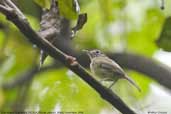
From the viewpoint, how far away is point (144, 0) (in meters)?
0.75

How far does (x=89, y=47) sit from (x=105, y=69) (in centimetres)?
10

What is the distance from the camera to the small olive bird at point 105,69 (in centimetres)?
58

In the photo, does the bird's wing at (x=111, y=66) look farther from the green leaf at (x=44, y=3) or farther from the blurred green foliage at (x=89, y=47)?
the green leaf at (x=44, y=3)

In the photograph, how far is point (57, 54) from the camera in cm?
42

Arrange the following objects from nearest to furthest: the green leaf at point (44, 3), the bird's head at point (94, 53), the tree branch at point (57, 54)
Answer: the tree branch at point (57, 54)
the green leaf at point (44, 3)
the bird's head at point (94, 53)

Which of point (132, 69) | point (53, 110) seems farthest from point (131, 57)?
point (53, 110)

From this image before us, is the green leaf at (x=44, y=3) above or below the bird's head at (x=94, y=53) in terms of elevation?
above

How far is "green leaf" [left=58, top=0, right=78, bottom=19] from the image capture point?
458 millimetres

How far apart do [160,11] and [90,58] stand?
169mm

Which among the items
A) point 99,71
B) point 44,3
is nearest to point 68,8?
point 44,3

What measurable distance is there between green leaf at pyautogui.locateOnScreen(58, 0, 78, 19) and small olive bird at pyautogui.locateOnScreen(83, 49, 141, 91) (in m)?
0.13

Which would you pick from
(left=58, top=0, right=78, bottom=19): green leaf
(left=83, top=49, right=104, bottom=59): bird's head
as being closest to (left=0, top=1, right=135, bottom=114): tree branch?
(left=58, top=0, right=78, bottom=19): green leaf

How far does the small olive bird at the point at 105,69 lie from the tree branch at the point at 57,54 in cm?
10

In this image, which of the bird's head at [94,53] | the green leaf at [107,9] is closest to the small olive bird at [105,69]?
the bird's head at [94,53]
